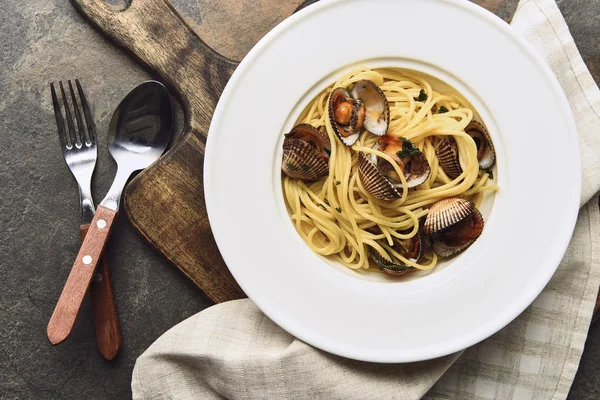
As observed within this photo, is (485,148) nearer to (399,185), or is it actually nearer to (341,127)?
(399,185)

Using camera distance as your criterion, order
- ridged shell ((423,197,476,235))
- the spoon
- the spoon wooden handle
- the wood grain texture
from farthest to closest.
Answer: the wood grain texture < the spoon < the spoon wooden handle < ridged shell ((423,197,476,235))

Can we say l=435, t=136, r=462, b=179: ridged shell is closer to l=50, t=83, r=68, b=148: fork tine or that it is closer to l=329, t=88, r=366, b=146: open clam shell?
l=329, t=88, r=366, b=146: open clam shell

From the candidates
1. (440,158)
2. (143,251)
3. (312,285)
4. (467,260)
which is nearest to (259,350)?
(312,285)

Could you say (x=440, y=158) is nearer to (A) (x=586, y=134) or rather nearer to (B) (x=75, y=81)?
(A) (x=586, y=134)

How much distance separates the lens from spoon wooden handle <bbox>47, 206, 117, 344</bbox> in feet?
10.3

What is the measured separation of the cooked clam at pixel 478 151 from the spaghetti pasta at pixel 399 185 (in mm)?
31

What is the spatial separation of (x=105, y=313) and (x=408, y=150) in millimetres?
1952

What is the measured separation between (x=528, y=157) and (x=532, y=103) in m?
0.26

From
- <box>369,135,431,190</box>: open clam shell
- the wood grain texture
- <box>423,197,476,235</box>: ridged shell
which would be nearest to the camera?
<box>423,197,476,235</box>: ridged shell

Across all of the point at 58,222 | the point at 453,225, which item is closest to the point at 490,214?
the point at 453,225

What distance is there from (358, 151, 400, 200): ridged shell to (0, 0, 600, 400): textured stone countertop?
109cm

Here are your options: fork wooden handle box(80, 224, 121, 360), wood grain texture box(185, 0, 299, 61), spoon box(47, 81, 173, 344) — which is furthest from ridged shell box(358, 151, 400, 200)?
fork wooden handle box(80, 224, 121, 360)

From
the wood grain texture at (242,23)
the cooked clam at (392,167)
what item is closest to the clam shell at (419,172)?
the cooked clam at (392,167)

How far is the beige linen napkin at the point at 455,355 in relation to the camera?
9.71ft
